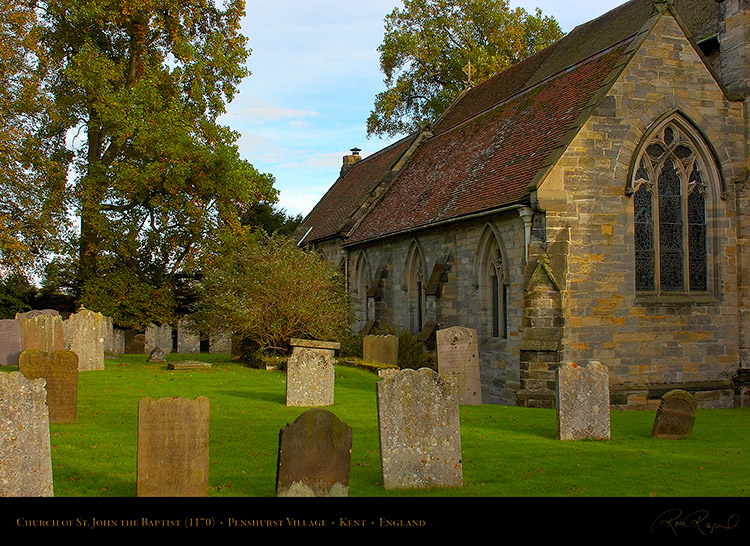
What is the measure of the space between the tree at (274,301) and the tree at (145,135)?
543 centimetres

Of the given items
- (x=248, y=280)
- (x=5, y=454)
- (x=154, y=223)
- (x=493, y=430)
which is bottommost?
(x=493, y=430)

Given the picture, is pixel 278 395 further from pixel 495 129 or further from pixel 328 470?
pixel 495 129

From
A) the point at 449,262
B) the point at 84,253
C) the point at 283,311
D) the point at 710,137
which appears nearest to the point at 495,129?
the point at 449,262

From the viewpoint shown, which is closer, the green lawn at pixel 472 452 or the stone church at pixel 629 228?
the green lawn at pixel 472 452

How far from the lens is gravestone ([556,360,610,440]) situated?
10.8 meters

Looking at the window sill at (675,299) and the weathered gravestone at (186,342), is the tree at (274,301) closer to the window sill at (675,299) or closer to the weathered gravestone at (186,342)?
the weathered gravestone at (186,342)

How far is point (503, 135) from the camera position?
21328mm

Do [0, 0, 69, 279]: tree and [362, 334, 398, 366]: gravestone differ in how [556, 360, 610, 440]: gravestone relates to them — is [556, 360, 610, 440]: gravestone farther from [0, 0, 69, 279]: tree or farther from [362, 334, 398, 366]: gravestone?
[0, 0, 69, 279]: tree

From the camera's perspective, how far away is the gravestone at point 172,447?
22.5 feet

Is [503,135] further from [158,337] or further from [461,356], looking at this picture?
[158,337]

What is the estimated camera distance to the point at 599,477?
27.8 ft

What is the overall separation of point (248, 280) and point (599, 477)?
44.1 feet

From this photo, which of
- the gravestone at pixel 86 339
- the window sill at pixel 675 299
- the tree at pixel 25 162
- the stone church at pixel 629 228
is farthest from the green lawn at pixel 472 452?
the tree at pixel 25 162
